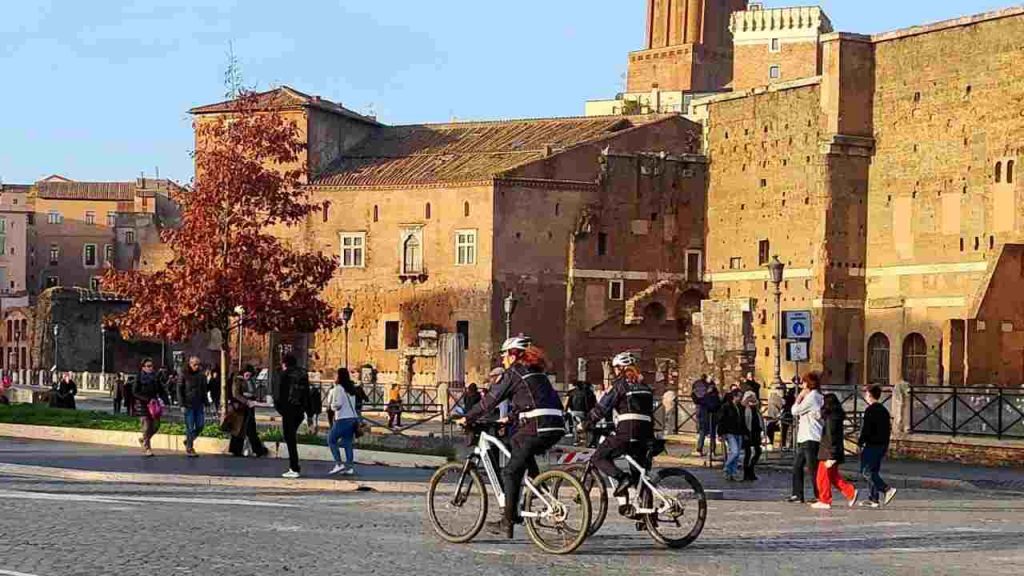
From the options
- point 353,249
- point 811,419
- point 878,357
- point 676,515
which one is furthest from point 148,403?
point 353,249

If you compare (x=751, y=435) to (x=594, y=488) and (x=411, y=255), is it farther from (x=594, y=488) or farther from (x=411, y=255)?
(x=411, y=255)

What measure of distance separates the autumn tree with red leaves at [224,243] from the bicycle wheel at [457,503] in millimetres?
18460

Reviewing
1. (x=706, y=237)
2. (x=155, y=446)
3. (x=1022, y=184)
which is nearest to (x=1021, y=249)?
(x=1022, y=184)

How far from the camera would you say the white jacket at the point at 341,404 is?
2330cm

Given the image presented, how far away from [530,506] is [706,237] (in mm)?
56307

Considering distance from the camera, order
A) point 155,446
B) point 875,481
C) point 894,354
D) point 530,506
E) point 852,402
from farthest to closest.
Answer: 1. point 894,354
2. point 852,402
3. point 155,446
4. point 875,481
5. point 530,506

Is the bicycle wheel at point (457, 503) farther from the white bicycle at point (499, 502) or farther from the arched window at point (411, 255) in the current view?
the arched window at point (411, 255)

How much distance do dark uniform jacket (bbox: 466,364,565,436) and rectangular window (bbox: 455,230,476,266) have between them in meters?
52.9

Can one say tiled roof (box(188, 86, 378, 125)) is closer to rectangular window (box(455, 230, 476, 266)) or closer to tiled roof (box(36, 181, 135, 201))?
rectangular window (box(455, 230, 476, 266))

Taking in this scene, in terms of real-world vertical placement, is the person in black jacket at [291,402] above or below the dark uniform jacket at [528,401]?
below

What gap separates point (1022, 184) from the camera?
56656mm

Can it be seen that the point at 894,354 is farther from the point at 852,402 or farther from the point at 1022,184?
the point at 852,402

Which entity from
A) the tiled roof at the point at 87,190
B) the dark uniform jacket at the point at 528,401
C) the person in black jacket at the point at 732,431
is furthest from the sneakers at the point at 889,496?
the tiled roof at the point at 87,190

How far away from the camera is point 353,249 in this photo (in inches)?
2820
